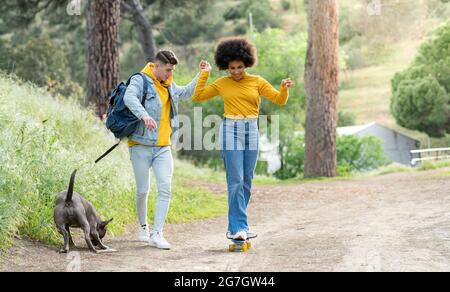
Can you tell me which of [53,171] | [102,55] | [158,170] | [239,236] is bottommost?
[239,236]

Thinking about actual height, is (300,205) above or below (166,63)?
below

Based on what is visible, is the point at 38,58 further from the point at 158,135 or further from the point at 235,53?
the point at 235,53

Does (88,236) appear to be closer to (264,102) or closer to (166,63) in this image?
(166,63)

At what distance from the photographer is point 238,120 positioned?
890 centimetres

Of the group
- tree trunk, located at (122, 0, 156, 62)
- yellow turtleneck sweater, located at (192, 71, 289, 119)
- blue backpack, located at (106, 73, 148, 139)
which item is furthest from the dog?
tree trunk, located at (122, 0, 156, 62)

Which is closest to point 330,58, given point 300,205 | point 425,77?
point 300,205

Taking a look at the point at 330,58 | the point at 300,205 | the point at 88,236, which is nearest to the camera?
the point at 88,236

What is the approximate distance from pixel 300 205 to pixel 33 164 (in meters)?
6.20

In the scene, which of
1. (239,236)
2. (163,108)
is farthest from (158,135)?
(239,236)

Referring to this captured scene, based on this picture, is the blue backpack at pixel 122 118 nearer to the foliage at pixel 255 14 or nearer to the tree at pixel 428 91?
the tree at pixel 428 91

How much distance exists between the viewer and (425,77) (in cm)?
5547

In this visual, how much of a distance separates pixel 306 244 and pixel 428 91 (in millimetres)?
47245

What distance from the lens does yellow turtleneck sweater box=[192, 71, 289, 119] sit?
8.89 metres

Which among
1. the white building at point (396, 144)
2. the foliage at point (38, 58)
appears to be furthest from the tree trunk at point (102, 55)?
the white building at point (396, 144)
